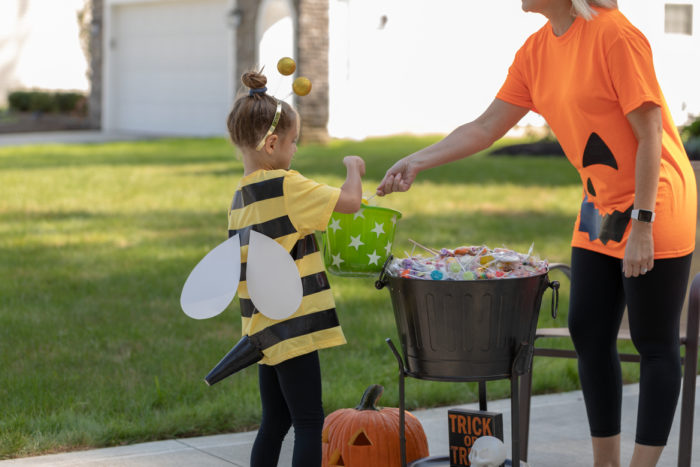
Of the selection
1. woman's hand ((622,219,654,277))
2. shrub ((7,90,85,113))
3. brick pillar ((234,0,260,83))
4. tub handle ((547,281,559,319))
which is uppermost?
brick pillar ((234,0,260,83))

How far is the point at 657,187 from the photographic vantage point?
3.08 m

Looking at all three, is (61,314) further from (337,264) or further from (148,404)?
(337,264)

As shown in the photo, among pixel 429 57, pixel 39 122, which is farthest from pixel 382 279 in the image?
pixel 39 122

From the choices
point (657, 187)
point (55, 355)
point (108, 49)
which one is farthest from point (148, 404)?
point (108, 49)

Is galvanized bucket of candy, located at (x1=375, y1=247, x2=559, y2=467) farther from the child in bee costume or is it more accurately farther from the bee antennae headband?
the bee antennae headband

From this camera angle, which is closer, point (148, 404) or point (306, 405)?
point (306, 405)

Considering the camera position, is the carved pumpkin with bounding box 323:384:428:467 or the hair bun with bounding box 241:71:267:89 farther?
the carved pumpkin with bounding box 323:384:428:467

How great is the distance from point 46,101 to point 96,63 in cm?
399

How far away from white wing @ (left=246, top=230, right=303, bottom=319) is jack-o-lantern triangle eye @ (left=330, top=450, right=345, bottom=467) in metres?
0.78

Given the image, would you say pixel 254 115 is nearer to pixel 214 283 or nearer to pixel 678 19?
pixel 214 283

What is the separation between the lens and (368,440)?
3.59m

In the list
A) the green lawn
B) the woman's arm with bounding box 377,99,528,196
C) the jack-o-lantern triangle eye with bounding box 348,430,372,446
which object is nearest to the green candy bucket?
the woman's arm with bounding box 377,99,528,196

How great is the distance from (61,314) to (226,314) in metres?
1.05

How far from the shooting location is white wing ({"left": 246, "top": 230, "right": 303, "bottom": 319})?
303 cm
